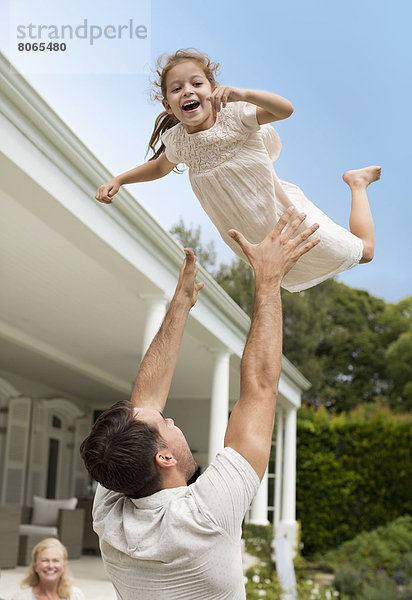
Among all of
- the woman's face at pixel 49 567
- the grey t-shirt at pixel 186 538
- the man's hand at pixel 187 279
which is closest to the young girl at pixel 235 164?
the man's hand at pixel 187 279

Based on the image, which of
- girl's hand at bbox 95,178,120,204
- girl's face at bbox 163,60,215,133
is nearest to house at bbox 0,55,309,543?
girl's hand at bbox 95,178,120,204

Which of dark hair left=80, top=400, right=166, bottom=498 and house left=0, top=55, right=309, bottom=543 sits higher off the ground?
house left=0, top=55, right=309, bottom=543

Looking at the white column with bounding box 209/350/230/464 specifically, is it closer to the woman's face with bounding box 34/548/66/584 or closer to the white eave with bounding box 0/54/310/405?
the white eave with bounding box 0/54/310/405

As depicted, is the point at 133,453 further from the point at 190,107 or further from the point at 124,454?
the point at 190,107

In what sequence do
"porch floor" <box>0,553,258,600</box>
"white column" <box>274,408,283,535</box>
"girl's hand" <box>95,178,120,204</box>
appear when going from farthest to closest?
"white column" <box>274,408,283,535</box> → "porch floor" <box>0,553,258,600</box> → "girl's hand" <box>95,178,120,204</box>

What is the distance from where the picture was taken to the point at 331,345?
848 inches

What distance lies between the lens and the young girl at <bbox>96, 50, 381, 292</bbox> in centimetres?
157

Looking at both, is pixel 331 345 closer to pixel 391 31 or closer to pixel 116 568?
pixel 116 568

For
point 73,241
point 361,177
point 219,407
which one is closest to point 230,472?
point 361,177

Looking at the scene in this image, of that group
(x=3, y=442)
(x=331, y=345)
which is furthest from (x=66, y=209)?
(x=331, y=345)

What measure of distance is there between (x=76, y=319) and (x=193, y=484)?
6100 mm

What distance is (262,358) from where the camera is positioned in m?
1.50

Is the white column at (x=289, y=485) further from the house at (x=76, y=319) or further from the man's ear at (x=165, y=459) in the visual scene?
the man's ear at (x=165, y=459)

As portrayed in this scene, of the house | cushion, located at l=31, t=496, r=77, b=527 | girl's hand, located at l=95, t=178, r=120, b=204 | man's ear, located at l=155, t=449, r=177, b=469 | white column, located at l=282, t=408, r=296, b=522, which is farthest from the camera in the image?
white column, located at l=282, t=408, r=296, b=522
